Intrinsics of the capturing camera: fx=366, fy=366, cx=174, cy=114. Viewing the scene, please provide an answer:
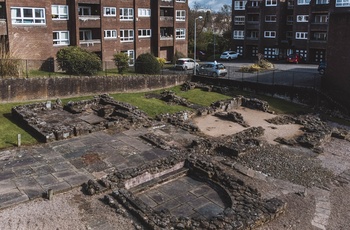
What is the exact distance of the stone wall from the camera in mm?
27280

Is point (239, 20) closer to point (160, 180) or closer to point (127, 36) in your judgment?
point (127, 36)

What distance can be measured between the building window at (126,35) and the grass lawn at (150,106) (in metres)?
19.3

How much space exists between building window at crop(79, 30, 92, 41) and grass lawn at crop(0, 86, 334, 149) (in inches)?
720

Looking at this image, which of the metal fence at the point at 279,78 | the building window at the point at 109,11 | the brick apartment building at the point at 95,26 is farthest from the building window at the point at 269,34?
the building window at the point at 109,11

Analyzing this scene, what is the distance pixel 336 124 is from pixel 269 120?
227 inches

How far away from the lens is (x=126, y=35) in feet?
179

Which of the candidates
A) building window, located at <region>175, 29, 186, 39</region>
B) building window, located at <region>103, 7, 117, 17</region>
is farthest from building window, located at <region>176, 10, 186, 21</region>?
building window, located at <region>103, 7, 117, 17</region>

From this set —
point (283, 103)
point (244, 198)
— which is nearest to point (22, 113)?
point (244, 198)

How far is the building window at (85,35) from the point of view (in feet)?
162

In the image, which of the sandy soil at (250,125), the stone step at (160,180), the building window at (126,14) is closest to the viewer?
the stone step at (160,180)

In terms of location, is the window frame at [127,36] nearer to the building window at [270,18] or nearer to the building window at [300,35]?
the building window at [270,18]

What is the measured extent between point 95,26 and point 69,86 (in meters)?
21.3

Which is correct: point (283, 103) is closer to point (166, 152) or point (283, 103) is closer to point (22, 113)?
point (166, 152)

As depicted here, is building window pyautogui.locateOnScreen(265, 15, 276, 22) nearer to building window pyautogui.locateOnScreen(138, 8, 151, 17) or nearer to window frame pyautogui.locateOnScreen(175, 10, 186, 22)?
window frame pyautogui.locateOnScreen(175, 10, 186, 22)
